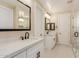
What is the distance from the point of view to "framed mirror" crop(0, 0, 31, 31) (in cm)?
182

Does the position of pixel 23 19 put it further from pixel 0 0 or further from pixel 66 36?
pixel 66 36

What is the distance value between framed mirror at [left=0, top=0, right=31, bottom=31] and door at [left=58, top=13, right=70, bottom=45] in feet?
14.6

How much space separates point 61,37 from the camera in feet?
23.0

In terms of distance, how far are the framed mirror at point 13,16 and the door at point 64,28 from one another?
4.45 m

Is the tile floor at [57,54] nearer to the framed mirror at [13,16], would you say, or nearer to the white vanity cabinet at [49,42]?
the white vanity cabinet at [49,42]

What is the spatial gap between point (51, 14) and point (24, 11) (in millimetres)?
4875

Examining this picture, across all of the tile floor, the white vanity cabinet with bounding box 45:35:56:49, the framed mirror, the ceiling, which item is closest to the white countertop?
the framed mirror

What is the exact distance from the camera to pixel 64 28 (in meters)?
6.96

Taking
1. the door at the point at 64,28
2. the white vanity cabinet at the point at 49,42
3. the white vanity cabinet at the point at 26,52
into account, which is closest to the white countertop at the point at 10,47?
the white vanity cabinet at the point at 26,52

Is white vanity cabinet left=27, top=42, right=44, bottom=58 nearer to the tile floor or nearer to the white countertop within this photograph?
the white countertop

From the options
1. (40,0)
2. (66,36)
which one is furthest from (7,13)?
(66,36)

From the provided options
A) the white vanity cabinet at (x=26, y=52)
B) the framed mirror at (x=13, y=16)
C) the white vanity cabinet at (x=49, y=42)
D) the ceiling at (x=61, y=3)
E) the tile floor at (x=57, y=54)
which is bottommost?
the tile floor at (x=57, y=54)

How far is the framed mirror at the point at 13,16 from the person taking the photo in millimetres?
1824

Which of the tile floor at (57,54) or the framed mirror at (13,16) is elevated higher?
the framed mirror at (13,16)
